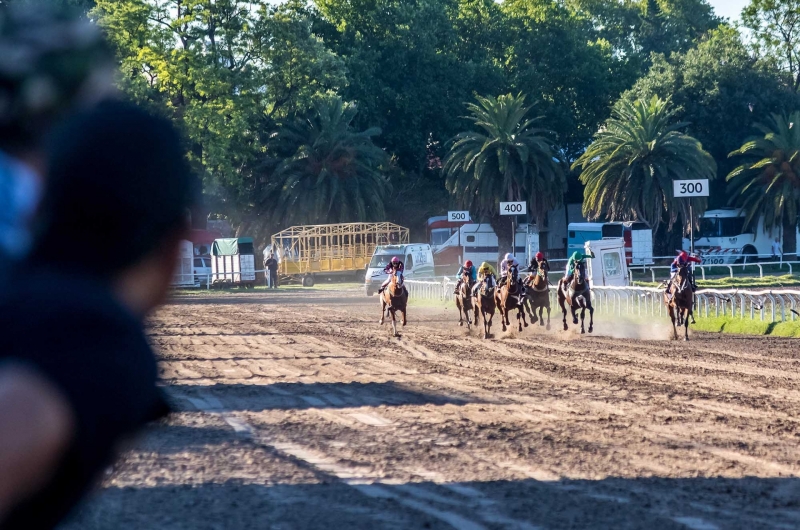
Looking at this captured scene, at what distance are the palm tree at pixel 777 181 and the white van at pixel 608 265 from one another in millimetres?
21539

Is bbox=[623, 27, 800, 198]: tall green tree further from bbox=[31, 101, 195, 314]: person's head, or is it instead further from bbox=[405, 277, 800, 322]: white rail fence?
bbox=[31, 101, 195, 314]: person's head

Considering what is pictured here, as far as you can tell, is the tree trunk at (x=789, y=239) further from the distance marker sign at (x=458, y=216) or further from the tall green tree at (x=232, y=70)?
the tall green tree at (x=232, y=70)

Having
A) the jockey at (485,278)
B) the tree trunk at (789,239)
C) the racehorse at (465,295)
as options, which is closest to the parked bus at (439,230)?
the tree trunk at (789,239)

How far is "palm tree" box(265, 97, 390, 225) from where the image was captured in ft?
194

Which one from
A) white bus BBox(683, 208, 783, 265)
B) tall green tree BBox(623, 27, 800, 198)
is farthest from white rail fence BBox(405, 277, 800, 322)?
tall green tree BBox(623, 27, 800, 198)

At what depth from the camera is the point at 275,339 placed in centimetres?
2339

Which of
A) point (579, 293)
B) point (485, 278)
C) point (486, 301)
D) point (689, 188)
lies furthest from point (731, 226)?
point (486, 301)

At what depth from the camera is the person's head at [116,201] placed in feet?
5.15

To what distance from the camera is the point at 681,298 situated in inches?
862

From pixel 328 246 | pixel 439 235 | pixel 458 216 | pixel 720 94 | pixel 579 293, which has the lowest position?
pixel 579 293

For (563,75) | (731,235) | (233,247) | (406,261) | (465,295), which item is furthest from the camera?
(563,75)

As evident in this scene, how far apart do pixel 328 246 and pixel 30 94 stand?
54.5 metres

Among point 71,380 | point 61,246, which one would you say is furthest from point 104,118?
point 71,380

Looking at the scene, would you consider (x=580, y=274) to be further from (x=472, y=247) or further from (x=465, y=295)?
(x=472, y=247)
